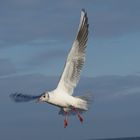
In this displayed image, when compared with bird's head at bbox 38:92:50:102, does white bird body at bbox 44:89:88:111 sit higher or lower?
lower

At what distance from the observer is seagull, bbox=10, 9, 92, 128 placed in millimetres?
27156

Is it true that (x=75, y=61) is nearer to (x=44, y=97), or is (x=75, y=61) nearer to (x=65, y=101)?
(x=65, y=101)

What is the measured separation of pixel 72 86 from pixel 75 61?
2.78ft

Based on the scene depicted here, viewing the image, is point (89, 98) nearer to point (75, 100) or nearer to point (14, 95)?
point (75, 100)

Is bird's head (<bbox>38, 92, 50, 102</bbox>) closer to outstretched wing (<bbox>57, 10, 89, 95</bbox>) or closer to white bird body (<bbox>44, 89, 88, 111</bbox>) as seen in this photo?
white bird body (<bbox>44, 89, 88, 111</bbox>)

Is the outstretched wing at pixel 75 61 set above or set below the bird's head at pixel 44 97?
above

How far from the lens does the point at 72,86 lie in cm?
2780

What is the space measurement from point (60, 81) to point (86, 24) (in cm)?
208

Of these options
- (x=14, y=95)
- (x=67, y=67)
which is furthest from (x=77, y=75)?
(x=14, y=95)

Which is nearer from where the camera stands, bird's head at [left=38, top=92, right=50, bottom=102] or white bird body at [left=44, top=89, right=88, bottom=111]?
white bird body at [left=44, top=89, right=88, bottom=111]

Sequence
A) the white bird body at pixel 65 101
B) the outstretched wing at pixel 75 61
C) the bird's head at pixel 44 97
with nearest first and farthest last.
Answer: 1. the outstretched wing at pixel 75 61
2. the white bird body at pixel 65 101
3. the bird's head at pixel 44 97

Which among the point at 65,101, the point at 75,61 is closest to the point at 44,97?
the point at 65,101

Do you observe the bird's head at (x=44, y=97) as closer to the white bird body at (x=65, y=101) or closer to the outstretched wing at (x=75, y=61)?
the white bird body at (x=65, y=101)

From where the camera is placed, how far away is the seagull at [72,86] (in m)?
27.2
